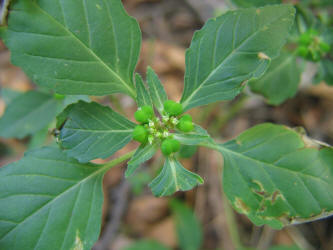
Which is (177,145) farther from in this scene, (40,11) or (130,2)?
(130,2)

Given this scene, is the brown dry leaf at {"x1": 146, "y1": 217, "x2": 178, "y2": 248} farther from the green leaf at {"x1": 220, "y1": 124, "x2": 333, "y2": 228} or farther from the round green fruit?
the round green fruit

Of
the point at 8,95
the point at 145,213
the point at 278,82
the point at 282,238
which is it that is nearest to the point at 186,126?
the point at 278,82

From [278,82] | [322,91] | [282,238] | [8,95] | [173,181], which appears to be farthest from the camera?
[322,91]

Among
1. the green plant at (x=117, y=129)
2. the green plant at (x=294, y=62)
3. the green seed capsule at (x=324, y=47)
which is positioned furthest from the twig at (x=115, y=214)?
the green seed capsule at (x=324, y=47)

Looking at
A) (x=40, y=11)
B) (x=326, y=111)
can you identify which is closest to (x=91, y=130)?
(x=40, y=11)

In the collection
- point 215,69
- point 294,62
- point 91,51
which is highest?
point 91,51

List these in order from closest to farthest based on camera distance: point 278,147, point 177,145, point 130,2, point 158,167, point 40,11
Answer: point 40,11
point 177,145
point 278,147
point 158,167
point 130,2

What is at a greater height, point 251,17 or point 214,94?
point 251,17

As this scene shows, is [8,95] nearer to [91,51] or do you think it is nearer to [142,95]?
[91,51]
